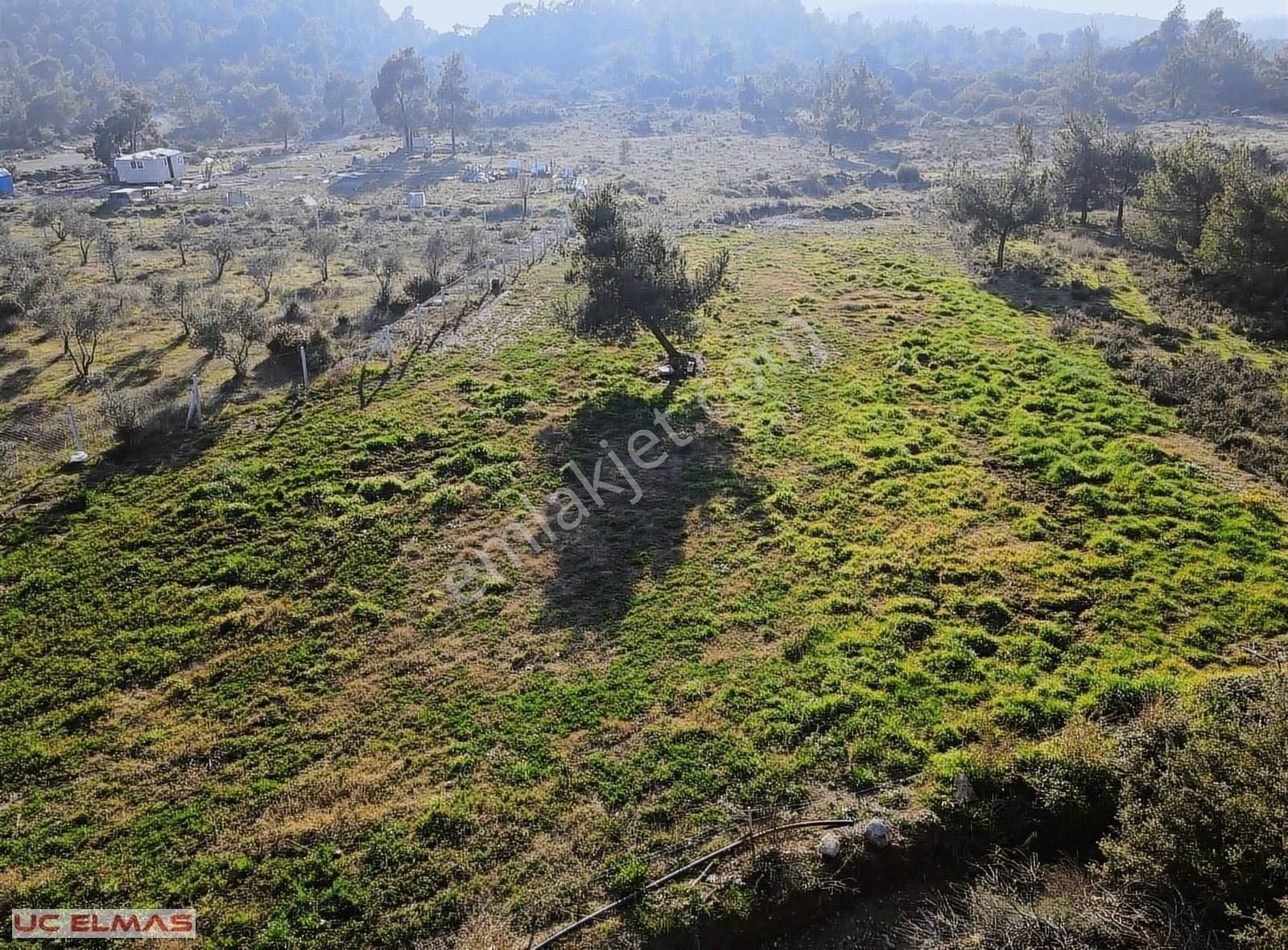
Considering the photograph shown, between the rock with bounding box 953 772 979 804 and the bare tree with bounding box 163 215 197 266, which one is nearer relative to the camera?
the rock with bounding box 953 772 979 804

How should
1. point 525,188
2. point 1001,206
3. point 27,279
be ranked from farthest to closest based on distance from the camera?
point 525,188 → point 1001,206 → point 27,279

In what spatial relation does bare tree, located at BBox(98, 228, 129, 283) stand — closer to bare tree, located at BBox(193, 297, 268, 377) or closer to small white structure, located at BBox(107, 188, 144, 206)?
bare tree, located at BBox(193, 297, 268, 377)

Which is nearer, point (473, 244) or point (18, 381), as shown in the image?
point (18, 381)

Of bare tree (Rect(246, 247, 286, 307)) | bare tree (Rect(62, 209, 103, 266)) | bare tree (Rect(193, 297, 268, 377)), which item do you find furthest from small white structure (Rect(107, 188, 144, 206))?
bare tree (Rect(193, 297, 268, 377))

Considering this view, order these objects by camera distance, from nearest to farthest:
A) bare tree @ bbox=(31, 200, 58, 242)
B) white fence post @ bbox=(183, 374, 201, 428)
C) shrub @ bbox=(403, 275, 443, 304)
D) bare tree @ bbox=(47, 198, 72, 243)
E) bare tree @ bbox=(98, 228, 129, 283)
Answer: white fence post @ bbox=(183, 374, 201, 428) < shrub @ bbox=(403, 275, 443, 304) < bare tree @ bbox=(98, 228, 129, 283) < bare tree @ bbox=(47, 198, 72, 243) < bare tree @ bbox=(31, 200, 58, 242)

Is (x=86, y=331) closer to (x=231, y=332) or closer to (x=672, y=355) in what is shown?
(x=231, y=332)

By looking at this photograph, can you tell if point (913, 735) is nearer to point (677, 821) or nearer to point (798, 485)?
point (677, 821)

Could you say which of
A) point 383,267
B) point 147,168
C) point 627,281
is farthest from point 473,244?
point 147,168
